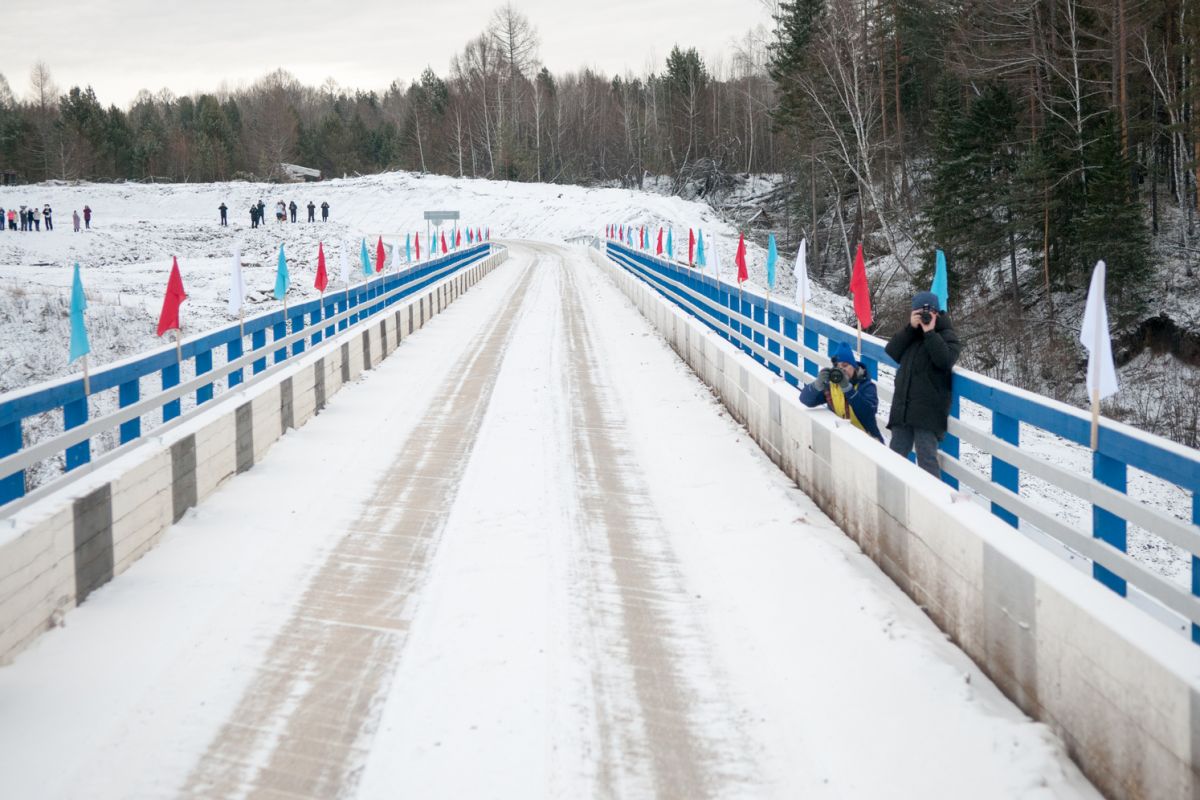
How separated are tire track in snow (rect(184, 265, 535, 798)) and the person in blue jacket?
3.07 metres

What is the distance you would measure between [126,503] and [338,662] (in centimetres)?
225

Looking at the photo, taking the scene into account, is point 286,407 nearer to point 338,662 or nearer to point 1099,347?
point 338,662

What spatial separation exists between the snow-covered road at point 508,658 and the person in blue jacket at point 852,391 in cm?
76

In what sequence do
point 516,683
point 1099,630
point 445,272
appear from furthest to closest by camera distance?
point 445,272 < point 516,683 < point 1099,630

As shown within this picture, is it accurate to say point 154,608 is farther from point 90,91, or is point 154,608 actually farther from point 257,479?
point 90,91

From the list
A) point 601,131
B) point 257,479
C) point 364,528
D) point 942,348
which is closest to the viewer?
point 942,348

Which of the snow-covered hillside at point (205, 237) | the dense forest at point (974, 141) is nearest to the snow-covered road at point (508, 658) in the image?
the snow-covered hillside at point (205, 237)

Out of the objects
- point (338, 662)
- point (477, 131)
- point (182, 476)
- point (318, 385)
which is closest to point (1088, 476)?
point (338, 662)

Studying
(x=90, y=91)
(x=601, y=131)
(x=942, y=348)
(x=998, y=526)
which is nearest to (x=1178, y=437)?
(x=942, y=348)

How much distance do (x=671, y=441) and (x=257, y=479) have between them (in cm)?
397

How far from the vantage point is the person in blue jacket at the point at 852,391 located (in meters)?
8.11

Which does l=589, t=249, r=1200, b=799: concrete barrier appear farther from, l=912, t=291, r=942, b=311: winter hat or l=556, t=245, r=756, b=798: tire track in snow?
l=556, t=245, r=756, b=798: tire track in snow

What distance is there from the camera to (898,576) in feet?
20.7

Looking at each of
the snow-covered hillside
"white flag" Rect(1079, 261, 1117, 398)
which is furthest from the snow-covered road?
the snow-covered hillside
